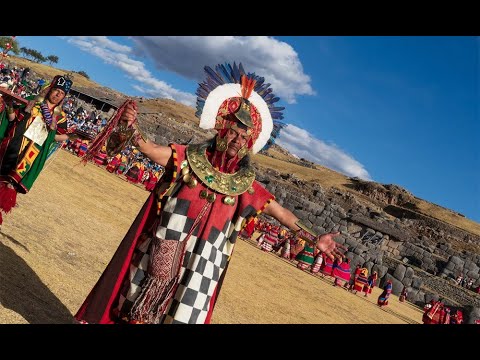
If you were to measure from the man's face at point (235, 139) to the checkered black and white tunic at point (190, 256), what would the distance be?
0.50m

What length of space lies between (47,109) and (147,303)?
385 centimetres

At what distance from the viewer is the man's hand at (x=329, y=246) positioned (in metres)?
4.93

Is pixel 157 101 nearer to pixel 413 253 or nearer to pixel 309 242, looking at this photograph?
pixel 413 253

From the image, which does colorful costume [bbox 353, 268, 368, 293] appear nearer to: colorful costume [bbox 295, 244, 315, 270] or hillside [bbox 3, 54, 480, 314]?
colorful costume [bbox 295, 244, 315, 270]

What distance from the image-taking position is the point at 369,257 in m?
31.4

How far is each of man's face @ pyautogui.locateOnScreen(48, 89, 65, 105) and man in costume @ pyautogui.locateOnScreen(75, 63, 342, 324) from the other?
9.14 ft

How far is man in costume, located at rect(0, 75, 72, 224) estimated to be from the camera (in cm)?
651

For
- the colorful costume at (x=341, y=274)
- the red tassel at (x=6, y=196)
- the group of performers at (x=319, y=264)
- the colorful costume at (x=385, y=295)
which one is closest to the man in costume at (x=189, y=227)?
the red tassel at (x=6, y=196)

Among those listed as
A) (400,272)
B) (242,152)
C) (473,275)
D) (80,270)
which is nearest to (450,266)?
(473,275)

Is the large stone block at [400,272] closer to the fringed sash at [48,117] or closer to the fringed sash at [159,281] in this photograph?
the fringed sash at [48,117]

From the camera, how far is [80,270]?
7.42 m

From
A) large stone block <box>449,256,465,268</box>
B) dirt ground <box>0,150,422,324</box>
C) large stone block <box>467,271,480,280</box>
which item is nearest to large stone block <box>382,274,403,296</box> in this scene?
large stone block <box>449,256,465,268</box>

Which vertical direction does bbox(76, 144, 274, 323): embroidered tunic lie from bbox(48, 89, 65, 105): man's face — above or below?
below

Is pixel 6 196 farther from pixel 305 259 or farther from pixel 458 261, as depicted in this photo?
pixel 458 261
